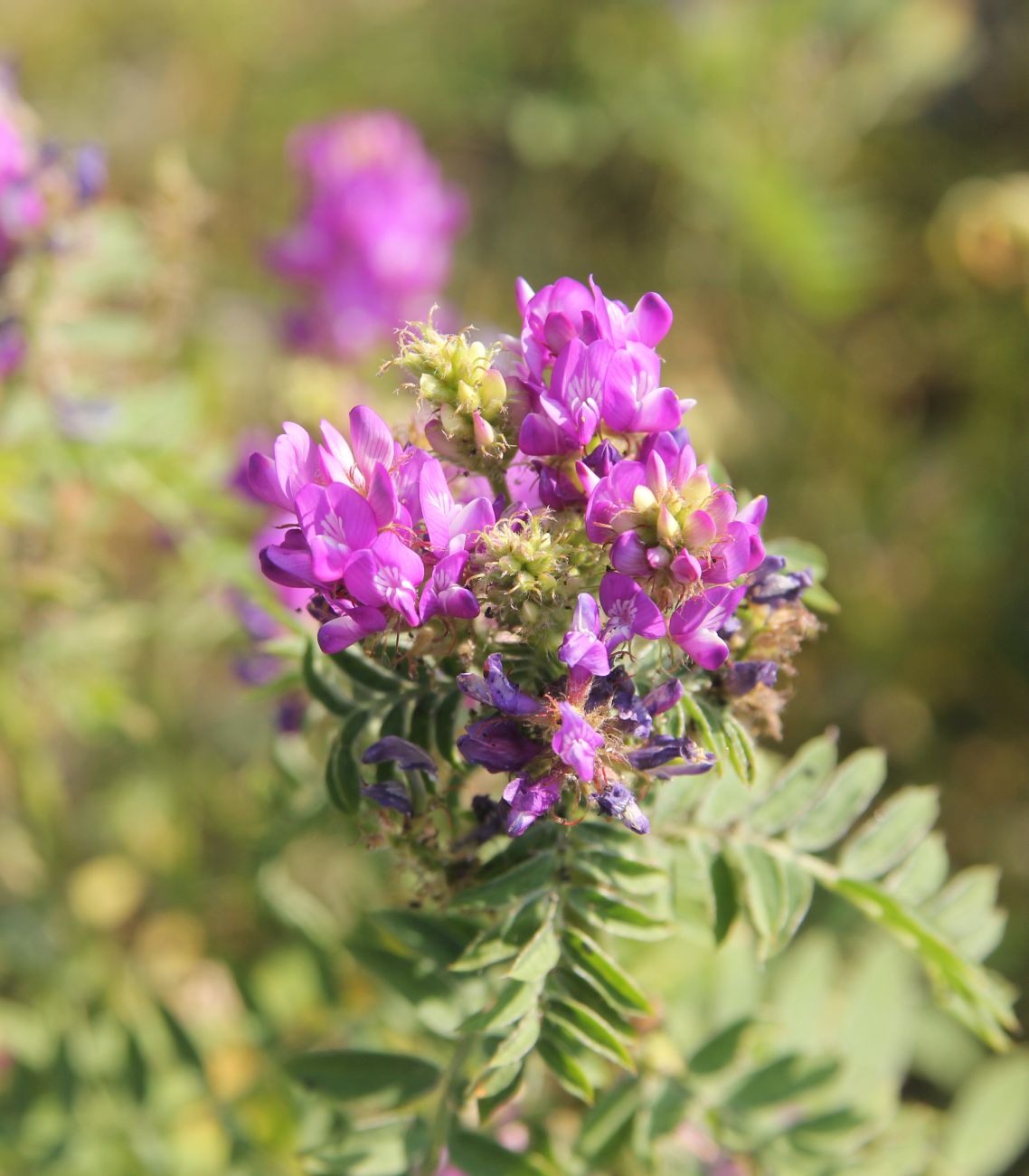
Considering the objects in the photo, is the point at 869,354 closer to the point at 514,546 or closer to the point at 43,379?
the point at 43,379

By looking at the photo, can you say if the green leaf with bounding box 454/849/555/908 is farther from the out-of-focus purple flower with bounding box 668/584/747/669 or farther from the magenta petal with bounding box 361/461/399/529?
the magenta petal with bounding box 361/461/399/529

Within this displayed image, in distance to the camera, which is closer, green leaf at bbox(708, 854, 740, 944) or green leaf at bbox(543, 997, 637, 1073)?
green leaf at bbox(543, 997, 637, 1073)

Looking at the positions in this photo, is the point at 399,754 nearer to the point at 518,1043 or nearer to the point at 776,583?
the point at 518,1043

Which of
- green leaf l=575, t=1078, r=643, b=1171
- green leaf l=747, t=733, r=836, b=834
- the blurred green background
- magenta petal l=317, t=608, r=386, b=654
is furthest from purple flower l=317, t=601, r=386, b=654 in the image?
green leaf l=575, t=1078, r=643, b=1171

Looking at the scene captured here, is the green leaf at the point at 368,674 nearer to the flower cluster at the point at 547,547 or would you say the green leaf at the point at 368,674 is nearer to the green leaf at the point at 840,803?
the flower cluster at the point at 547,547

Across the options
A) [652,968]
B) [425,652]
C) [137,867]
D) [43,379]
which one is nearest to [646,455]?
[425,652]

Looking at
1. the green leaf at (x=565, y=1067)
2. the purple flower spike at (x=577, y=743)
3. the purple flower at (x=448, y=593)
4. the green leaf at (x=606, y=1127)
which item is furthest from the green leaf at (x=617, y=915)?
the green leaf at (x=606, y=1127)
